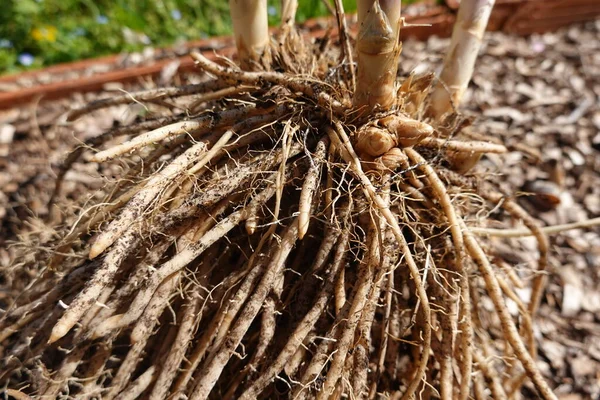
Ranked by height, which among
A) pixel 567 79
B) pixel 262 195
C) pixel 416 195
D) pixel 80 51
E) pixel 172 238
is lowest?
pixel 172 238

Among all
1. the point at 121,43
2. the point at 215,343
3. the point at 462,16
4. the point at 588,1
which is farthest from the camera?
the point at 121,43

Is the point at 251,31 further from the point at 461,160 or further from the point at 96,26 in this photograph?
the point at 96,26

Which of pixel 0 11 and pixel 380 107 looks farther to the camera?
pixel 0 11

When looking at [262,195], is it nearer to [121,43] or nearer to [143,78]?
[143,78]

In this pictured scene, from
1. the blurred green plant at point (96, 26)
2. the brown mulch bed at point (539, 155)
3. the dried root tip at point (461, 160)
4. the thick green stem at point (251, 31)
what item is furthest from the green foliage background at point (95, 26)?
the dried root tip at point (461, 160)

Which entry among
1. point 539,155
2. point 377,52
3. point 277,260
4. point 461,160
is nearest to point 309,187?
point 277,260

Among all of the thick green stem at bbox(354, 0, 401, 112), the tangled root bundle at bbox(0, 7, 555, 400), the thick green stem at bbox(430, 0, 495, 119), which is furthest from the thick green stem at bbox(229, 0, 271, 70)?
the thick green stem at bbox(430, 0, 495, 119)

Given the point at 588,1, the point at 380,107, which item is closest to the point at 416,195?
the point at 380,107
